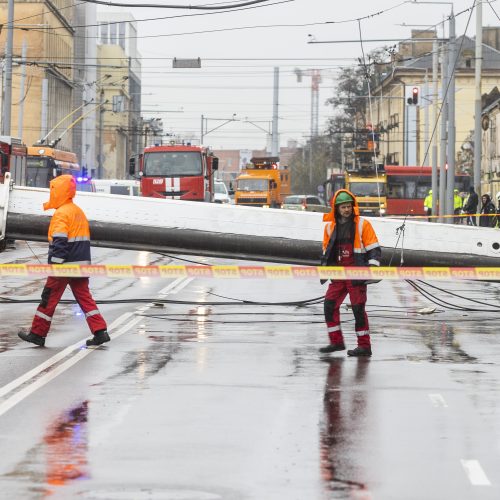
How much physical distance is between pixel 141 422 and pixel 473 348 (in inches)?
241

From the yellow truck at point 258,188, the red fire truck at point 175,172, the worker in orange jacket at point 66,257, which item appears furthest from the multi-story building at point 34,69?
the worker in orange jacket at point 66,257

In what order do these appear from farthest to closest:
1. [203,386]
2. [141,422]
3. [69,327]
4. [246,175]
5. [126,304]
Result: [246,175] → [126,304] → [69,327] → [203,386] → [141,422]

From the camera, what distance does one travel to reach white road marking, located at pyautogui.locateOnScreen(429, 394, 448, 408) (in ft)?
36.2

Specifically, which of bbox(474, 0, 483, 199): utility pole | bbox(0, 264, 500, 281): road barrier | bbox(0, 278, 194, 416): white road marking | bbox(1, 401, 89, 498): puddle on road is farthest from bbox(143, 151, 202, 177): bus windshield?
bbox(1, 401, 89, 498): puddle on road

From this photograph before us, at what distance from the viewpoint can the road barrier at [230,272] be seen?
14.6m

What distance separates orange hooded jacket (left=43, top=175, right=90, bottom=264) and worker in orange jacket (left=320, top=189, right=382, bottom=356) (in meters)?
2.43

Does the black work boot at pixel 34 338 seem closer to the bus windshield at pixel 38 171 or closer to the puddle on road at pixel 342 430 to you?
the puddle on road at pixel 342 430

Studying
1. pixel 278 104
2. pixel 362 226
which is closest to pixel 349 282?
pixel 362 226

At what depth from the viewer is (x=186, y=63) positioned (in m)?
61.7

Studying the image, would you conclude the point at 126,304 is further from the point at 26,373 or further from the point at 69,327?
the point at 26,373

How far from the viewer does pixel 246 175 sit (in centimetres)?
7894

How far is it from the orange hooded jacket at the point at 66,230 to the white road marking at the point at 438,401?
4.66 metres

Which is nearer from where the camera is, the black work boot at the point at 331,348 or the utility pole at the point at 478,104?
the black work boot at the point at 331,348

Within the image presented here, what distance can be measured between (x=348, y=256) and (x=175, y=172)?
1517 inches
